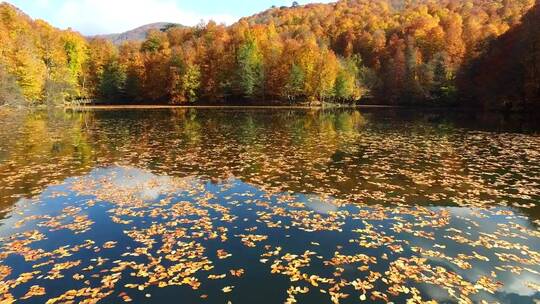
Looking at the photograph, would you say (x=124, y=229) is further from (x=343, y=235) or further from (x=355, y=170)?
(x=355, y=170)

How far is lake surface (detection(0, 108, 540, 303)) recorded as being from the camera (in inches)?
304

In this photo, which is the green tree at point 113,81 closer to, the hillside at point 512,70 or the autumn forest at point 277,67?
the autumn forest at point 277,67

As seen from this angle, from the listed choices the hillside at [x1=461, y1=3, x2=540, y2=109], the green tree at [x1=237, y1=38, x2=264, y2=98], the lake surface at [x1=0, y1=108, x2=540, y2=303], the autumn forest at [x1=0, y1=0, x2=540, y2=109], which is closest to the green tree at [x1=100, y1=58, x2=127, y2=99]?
the autumn forest at [x1=0, y1=0, x2=540, y2=109]

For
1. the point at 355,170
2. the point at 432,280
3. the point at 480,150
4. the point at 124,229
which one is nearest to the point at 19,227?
the point at 124,229

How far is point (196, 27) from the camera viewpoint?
13650cm

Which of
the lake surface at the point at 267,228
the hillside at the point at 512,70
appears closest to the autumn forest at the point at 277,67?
the hillside at the point at 512,70

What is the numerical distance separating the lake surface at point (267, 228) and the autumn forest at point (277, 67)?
4894 centimetres

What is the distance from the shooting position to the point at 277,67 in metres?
94.1

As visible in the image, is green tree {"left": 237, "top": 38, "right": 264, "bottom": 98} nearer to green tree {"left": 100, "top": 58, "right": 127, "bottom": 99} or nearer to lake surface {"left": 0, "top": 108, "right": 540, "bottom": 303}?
green tree {"left": 100, "top": 58, "right": 127, "bottom": 99}

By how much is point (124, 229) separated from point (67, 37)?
112353mm

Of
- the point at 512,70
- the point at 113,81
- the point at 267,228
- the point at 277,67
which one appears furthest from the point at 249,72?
the point at 267,228

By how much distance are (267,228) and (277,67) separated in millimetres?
86272

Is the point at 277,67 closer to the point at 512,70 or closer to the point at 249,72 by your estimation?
the point at 249,72

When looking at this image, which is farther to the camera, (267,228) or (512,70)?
(512,70)
